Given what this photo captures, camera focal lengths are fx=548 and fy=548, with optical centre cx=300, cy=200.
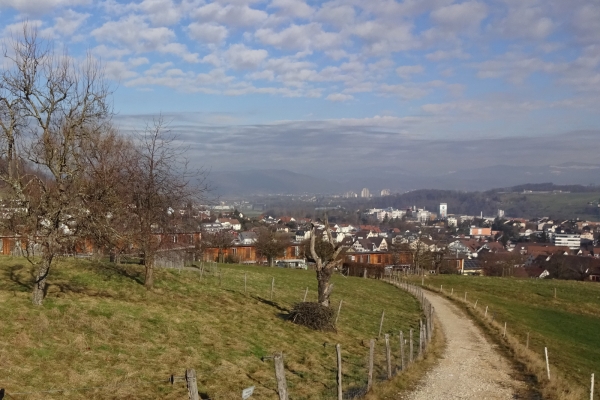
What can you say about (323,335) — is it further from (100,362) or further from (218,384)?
(100,362)

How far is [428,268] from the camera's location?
91875 mm

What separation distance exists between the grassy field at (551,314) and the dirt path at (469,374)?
11.7ft

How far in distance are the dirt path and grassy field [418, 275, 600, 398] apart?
11.7ft

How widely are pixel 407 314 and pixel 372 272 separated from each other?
3911cm

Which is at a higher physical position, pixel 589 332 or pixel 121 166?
pixel 121 166

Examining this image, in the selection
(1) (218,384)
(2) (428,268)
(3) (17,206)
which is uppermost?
(3) (17,206)

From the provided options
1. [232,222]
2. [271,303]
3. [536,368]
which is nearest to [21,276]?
[271,303]

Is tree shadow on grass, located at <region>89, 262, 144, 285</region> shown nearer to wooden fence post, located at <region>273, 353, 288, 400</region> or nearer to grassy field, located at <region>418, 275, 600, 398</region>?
wooden fence post, located at <region>273, 353, 288, 400</region>

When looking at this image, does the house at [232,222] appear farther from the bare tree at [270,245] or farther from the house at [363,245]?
the bare tree at [270,245]

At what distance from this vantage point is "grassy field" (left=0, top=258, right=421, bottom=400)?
567 inches

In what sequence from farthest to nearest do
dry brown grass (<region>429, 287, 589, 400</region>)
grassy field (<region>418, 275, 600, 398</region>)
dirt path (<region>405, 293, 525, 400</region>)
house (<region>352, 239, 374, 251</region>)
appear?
house (<region>352, 239, 374, 251</region>) → grassy field (<region>418, 275, 600, 398</region>) → dry brown grass (<region>429, 287, 589, 400</region>) → dirt path (<region>405, 293, 525, 400</region>)

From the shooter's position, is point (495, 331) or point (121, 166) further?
point (495, 331)

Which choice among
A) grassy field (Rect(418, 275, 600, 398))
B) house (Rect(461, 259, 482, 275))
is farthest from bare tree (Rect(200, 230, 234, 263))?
house (Rect(461, 259, 482, 275))

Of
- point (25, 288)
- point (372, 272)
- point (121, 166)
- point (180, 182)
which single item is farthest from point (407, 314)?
point (372, 272)
